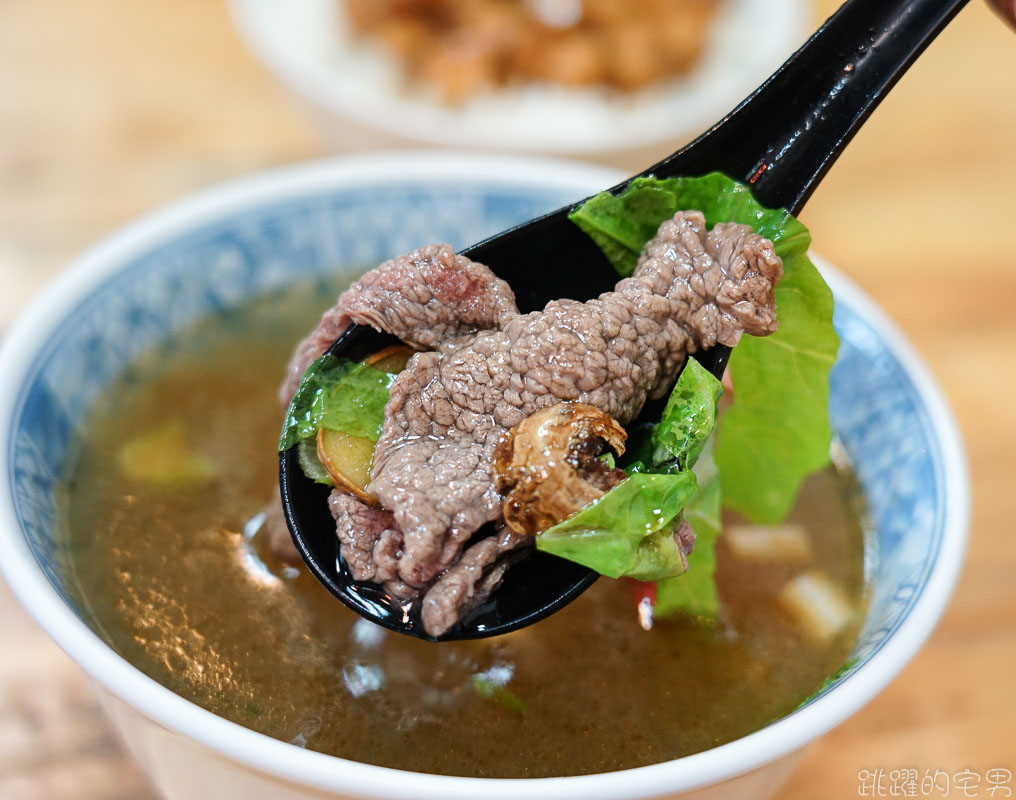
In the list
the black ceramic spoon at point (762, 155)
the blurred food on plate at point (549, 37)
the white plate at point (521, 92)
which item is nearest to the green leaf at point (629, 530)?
the black ceramic spoon at point (762, 155)

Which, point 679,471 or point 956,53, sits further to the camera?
point 956,53

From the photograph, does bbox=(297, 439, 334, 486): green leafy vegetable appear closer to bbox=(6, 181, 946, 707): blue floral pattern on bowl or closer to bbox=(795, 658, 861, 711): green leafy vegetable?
bbox=(6, 181, 946, 707): blue floral pattern on bowl

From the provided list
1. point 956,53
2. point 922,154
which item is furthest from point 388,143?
point 956,53

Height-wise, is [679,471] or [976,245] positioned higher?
[976,245]

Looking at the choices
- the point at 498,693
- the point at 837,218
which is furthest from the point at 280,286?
the point at 837,218

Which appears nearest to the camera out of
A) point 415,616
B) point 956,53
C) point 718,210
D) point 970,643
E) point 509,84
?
point 415,616

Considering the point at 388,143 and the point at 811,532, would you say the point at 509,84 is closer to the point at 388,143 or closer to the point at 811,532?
the point at 388,143

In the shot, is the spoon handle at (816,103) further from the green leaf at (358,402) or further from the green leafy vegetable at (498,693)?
the green leafy vegetable at (498,693)

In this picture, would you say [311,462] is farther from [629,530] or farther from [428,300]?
[629,530]
